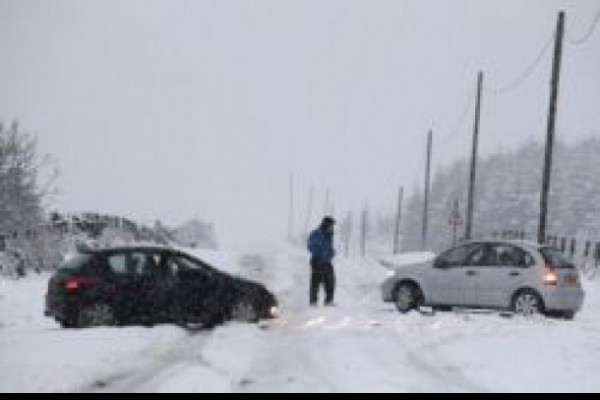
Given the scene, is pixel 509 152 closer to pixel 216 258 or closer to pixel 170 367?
pixel 216 258

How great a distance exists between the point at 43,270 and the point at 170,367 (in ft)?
55.6

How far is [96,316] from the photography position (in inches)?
731

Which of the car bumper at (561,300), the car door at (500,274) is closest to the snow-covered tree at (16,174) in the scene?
the car door at (500,274)

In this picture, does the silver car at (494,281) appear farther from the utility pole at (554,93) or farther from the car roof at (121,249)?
the utility pole at (554,93)

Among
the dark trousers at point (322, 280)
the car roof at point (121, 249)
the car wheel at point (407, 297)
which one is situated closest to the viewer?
the car roof at point (121, 249)

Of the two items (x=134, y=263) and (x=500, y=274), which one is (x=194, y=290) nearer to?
(x=134, y=263)

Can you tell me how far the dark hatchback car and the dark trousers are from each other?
3679 millimetres

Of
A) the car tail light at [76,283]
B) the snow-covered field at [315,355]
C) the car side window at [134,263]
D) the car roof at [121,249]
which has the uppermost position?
the car roof at [121,249]

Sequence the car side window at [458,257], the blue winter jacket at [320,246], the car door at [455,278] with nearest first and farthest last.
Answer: the car door at [455,278] → the car side window at [458,257] → the blue winter jacket at [320,246]

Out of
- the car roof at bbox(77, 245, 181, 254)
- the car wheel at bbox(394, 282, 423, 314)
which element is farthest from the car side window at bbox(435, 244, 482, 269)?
the car roof at bbox(77, 245, 181, 254)

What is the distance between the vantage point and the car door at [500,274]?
72.4 feet

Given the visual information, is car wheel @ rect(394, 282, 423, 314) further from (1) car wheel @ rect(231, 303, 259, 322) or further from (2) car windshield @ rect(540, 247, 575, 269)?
(1) car wheel @ rect(231, 303, 259, 322)

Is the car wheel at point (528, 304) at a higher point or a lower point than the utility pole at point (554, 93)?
lower

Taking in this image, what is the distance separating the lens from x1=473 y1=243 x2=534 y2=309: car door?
2208 cm
